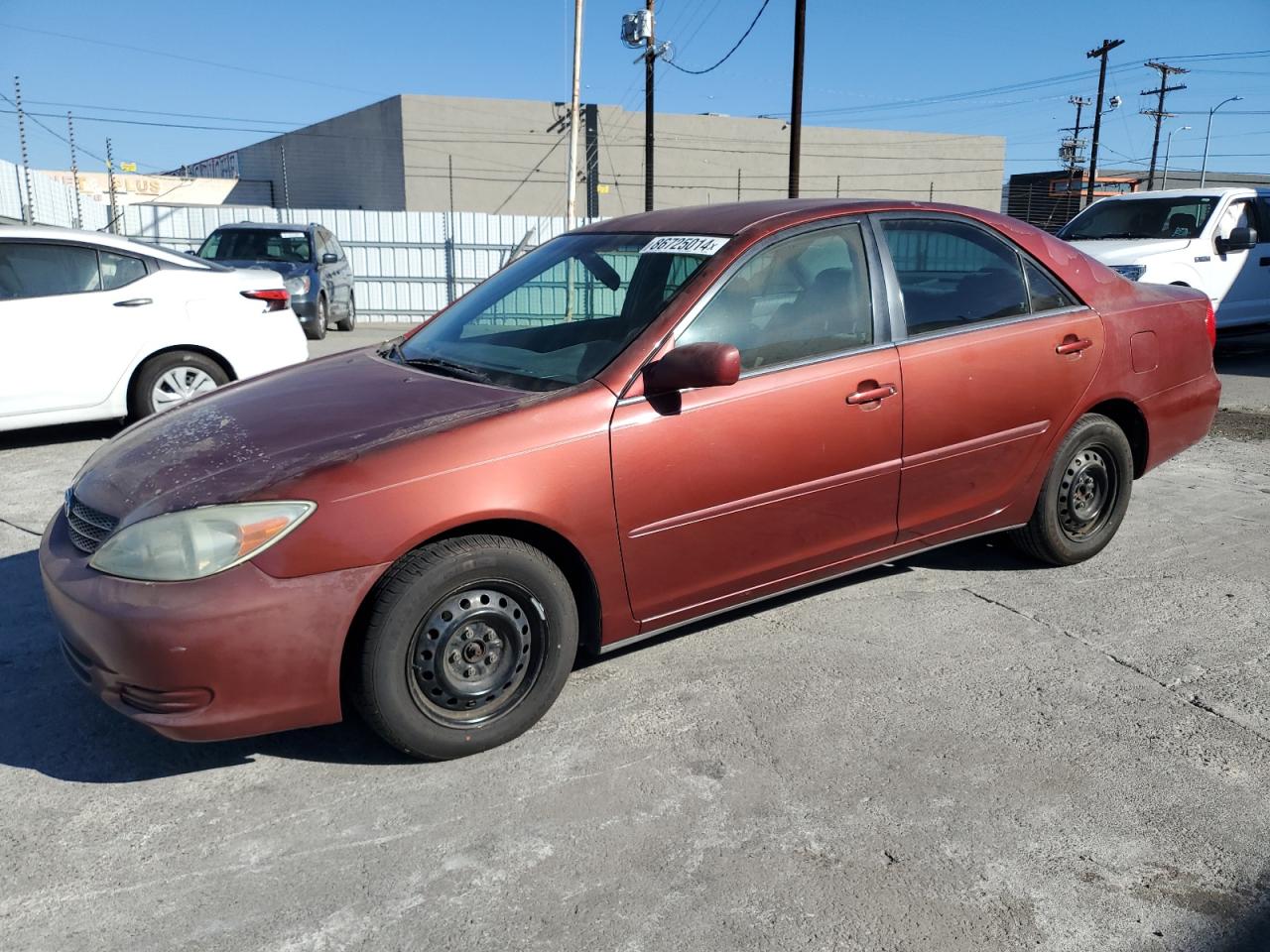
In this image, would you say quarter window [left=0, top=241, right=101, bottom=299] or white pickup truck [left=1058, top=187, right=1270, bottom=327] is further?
white pickup truck [left=1058, top=187, right=1270, bottom=327]

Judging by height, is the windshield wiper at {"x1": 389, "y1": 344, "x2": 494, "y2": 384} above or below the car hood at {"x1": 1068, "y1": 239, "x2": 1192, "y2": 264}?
below

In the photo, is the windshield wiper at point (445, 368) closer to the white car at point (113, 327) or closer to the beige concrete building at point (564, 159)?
the white car at point (113, 327)

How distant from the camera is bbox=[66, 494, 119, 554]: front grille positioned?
2.95 metres

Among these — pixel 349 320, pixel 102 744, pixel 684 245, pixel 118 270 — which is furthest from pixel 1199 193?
pixel 349 320

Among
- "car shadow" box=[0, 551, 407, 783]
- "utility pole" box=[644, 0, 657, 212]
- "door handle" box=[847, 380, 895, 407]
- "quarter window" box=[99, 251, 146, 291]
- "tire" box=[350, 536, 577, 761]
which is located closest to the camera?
"tire" box=[350, 536, 577, 761]

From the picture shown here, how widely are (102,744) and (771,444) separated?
7.60 feet

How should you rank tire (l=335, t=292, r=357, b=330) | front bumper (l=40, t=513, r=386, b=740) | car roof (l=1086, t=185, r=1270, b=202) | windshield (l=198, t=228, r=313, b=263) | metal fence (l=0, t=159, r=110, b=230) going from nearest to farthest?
front bumper (l=40, t=513, r=386, b=740)
car roof (l=1086, t=185, r=1270, b=202)
windshield (l=198, t=228, r=313, b=263)
tire (l=335, t=292, r=357, b=330)
metal fence (l=0, t=159, r=110, b=230)

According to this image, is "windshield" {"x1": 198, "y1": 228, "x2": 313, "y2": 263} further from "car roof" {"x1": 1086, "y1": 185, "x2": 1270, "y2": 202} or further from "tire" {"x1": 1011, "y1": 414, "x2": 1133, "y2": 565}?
"tire" {"x1": 1011, "y1": 414, "x2": 1133, "y2": 565}

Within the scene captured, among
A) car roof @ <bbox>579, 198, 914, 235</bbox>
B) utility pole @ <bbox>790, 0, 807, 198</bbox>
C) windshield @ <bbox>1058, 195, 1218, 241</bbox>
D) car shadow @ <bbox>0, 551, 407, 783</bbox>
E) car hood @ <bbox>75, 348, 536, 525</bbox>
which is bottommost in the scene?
car shadow @ <bbox>0, 551, 407, 783</bbox>

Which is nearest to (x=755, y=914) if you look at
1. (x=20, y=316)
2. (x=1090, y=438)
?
(x=1090, y=438)

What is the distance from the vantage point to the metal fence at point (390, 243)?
815 inches

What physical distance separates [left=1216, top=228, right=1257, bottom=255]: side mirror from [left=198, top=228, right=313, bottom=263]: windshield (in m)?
11.4

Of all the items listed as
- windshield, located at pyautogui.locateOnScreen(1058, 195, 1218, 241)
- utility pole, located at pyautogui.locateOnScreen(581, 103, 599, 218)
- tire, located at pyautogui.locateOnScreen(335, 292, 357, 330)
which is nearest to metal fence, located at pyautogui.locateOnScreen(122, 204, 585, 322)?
tire, located at pyautogui.locateOnScreen(335, 292, 357, 330)

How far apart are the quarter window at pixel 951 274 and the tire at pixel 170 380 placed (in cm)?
481
